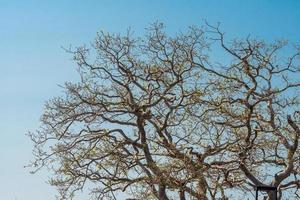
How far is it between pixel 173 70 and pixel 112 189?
387 cm

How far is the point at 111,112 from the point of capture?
755 inches

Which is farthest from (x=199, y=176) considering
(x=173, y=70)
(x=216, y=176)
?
(x=173, y=70)

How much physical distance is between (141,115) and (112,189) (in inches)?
89.7

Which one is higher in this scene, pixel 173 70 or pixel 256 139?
pixel 173 70

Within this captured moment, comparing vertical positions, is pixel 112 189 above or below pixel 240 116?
below

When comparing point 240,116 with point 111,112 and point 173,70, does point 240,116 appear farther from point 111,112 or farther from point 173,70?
point 111,112

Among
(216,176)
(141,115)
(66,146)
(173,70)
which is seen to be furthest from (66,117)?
(216,176)

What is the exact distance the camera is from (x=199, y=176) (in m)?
17.3

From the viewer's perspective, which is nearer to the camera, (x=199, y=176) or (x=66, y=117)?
(x=199, y=176)

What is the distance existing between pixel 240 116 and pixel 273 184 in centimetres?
209

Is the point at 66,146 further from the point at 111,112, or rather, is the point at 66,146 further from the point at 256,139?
the point at 256,139

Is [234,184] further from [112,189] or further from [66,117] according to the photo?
[66,117]

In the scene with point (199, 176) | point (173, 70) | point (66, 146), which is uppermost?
point (173, 70)

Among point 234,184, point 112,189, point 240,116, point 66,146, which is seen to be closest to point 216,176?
point 234,184
